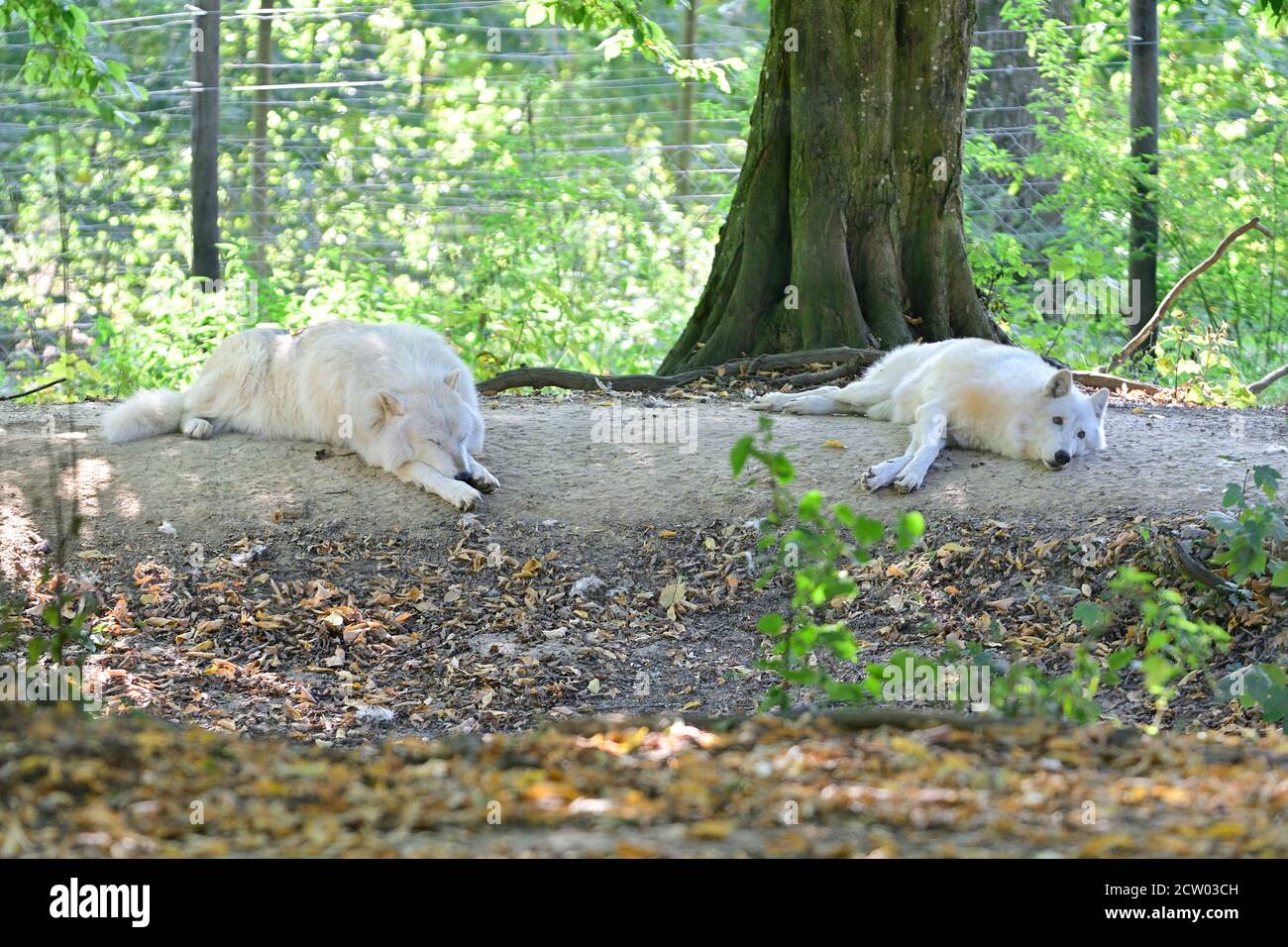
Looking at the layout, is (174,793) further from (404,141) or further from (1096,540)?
(404,141)

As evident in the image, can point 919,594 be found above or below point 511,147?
below

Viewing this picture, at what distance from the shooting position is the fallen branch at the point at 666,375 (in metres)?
8.48

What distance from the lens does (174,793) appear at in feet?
9.30

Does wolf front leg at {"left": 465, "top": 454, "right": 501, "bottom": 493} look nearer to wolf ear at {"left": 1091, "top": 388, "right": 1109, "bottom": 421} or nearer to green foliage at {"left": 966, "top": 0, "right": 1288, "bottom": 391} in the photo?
wolf ear at {"left": 1091, "top": 388, "right": 1109, "bottom": 421}

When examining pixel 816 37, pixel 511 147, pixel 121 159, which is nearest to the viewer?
pixel 816 37

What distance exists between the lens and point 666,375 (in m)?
9.10

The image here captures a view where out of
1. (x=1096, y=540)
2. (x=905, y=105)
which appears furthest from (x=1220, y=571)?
(x=905, y=105)

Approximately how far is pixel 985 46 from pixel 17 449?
12.0m

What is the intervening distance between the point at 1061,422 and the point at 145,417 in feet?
16.7

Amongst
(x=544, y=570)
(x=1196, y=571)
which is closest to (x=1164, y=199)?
(x=1196, y=571)

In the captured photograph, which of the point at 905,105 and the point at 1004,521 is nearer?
the point at 1004,521

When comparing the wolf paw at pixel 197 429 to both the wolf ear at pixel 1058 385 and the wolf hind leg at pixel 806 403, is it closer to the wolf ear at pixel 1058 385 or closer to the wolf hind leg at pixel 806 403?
the wolf hind leg at pixel 806 403

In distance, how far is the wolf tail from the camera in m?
7.43

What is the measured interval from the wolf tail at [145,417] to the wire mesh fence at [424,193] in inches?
142
